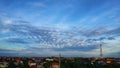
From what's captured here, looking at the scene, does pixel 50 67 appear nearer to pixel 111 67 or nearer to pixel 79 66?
pixel 79 66

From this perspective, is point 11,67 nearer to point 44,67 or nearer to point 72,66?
point 44,67

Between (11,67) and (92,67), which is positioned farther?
(11,67)

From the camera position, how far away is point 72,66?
8719cm

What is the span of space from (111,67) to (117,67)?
1.72 metres

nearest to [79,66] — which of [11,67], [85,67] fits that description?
[85,67]

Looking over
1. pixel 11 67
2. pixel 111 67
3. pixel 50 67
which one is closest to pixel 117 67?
pixel 111 67

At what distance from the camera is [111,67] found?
82562 mm

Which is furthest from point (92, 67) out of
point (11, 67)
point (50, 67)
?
point (11, 67)

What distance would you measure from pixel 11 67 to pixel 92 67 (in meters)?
25.6

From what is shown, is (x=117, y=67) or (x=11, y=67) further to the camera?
(x=11, y=67)

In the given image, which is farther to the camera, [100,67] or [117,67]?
[100,67]

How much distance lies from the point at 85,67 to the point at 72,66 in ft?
21.0

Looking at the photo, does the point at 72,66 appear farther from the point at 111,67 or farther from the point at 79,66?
the point at 111,67

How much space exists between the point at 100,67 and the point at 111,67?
6.97 metres
